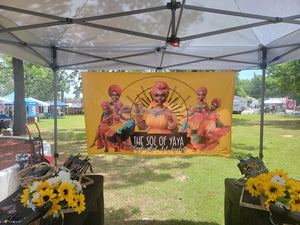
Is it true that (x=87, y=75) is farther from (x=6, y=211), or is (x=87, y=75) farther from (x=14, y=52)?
(x=6, y=211)

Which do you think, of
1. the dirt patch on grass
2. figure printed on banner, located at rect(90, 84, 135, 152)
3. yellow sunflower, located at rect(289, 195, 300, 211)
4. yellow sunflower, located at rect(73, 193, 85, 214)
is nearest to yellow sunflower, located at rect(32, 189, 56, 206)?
yellow sunflower, located at rect(73, 193, 85, 214)

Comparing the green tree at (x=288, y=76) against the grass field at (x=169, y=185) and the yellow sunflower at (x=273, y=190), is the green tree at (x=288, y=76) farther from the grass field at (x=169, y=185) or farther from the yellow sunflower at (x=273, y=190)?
the yellow sunflower at (x=273, y=190)

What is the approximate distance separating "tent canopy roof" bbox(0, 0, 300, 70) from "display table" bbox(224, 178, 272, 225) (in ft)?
6.20

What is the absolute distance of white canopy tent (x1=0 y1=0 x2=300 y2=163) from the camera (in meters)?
2.19

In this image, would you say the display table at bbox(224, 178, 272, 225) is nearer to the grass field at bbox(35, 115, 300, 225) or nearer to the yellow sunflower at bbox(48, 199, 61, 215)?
the grass field at bbox(35, 115, 300, 225)

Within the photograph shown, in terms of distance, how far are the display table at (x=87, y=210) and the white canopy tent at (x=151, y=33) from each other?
1909 millimetres

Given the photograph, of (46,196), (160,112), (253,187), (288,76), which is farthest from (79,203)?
(288,76)

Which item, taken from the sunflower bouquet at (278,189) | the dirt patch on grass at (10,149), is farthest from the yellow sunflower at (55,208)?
the dirt patch on grass at (10,149)

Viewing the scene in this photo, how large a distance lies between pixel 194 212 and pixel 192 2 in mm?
3136

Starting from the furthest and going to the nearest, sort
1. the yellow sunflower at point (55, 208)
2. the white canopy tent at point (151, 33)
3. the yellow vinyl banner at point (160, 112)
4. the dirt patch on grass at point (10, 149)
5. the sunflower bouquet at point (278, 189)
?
the dirt patch on grass at point (10, 149) → the yellow vinyl banner at point (160, 112) → the white canopy tent at point (151, 33) → the sunflower bouquet at point (278, 189) → the yellow sunflower at point (55, 208)

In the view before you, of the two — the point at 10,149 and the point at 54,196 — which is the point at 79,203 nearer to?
the point at 54,196

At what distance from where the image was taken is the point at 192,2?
221cm

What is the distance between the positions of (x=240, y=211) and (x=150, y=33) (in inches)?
102

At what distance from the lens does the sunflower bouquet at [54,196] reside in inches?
55.5
